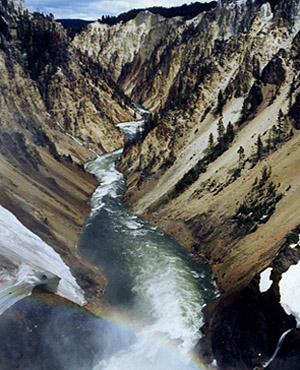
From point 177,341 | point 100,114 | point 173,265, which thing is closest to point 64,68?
point 100,114

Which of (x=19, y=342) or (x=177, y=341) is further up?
(x=177, y=341)

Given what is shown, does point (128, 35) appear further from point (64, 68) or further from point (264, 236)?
point (264, 236)

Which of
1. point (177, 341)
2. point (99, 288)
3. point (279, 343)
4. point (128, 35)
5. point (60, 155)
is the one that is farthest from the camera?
point (128, 35)

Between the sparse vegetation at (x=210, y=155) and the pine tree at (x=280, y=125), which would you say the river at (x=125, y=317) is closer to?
the sparse vegetation at (x=210, y=155)

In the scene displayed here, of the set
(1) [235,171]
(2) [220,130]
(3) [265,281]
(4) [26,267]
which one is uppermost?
(2) [220,130]

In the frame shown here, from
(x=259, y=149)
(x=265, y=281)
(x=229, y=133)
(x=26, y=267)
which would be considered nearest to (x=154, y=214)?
(x=259, y=149)

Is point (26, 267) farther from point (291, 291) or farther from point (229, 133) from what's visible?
point (229, 133)
